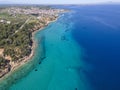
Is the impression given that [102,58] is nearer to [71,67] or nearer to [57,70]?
[71,67]

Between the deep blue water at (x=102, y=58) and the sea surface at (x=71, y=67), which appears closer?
the sea surface at (x=71, y=67)

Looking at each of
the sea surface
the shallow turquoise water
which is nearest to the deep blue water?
the sea surface

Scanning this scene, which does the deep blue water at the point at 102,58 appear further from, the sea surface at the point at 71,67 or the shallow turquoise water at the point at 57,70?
the shallow turquoise water at the point at 57,70

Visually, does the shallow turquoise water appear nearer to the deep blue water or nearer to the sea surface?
the sea surface

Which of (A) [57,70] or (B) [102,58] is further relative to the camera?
(B) [102,58]

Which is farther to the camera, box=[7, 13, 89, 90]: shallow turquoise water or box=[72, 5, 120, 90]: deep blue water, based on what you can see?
box=[72, 5, 120, 90]: deep blue water

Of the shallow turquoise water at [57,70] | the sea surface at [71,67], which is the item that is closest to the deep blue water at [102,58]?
the sea surface at [71,67]

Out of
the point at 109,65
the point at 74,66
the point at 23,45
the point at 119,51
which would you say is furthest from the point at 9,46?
the point at 119,51

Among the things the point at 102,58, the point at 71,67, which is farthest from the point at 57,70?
the point at 102,58

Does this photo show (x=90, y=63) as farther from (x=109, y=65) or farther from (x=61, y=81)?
(x=61, y=81)
